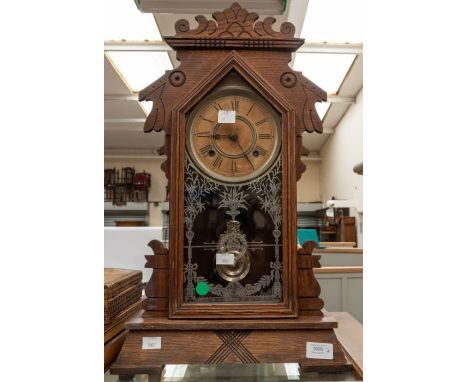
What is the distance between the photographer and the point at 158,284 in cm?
91

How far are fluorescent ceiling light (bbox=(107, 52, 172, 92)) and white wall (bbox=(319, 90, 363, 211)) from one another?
1.80 meters

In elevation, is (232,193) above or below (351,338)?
above

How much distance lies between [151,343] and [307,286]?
0.35 m

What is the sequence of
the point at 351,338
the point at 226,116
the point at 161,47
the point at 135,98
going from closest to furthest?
the point at 226,116 < the point at 351,338 < the point at 161,47 < the point at 135,98

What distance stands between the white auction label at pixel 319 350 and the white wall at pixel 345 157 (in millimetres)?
2452

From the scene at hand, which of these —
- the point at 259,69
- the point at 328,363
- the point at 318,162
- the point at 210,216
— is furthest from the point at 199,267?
the point at 318,162

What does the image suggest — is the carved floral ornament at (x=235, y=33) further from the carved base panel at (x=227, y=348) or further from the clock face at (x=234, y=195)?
the carved base panel at (x=227, y=348)

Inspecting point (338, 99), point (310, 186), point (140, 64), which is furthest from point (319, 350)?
point (310, 186)

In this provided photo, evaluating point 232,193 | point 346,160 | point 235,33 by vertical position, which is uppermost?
point 346,160

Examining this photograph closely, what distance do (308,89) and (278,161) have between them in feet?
0.57

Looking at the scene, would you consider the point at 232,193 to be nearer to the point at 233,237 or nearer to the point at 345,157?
the point at 233,237

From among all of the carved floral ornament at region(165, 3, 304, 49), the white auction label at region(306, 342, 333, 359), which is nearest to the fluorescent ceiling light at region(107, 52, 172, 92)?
the carved floral ornament at region(165, 3, 304, 49)

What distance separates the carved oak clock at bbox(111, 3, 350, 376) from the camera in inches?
34.4

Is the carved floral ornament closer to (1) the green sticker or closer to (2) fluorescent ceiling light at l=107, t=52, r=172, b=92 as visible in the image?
(1) the green sticker
